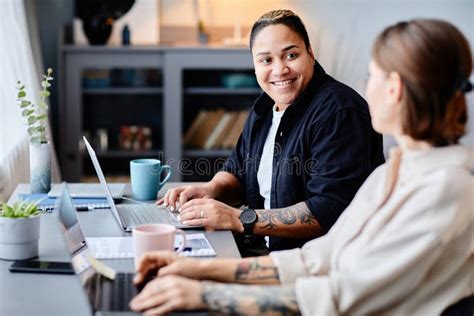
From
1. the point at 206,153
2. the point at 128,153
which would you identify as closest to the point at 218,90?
the point at 206,153

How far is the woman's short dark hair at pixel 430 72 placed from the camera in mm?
1196

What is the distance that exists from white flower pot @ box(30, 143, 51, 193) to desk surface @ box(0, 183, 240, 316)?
1.23 feet

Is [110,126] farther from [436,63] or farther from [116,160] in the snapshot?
[436,63]

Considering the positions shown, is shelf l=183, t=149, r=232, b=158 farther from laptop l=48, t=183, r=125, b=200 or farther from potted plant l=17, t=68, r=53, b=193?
potted plant l=17, t=68, r=53, b=193

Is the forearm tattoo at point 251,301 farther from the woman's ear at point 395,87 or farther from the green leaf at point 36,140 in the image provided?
the green leaf at point 36,140

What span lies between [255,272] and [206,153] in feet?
10.6

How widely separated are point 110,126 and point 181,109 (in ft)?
1.91

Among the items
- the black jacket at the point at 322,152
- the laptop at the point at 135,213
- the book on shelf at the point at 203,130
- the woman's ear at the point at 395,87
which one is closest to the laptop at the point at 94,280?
the laptop at the point at 135,213

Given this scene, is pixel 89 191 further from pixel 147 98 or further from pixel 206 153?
pixel 147 98

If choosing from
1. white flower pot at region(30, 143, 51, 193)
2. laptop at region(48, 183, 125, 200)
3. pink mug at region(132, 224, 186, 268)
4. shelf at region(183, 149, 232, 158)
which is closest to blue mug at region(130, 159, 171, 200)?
laptop at region(48, 183, 125, 200)

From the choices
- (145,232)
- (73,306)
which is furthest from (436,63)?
(73,306)

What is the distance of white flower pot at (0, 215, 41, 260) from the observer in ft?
5.16

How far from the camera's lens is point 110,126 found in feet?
15.6

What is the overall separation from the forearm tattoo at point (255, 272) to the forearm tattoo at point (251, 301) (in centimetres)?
12
